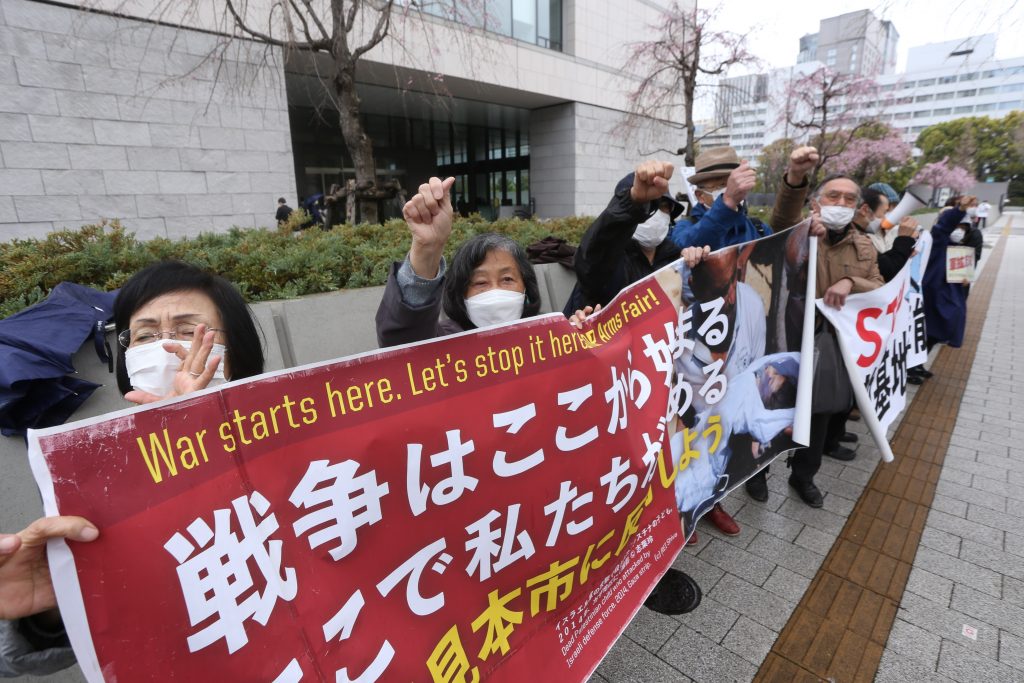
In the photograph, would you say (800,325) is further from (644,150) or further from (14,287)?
Answer: (644,150)

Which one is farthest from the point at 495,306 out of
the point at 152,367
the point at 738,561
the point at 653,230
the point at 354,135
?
the point at 354,135

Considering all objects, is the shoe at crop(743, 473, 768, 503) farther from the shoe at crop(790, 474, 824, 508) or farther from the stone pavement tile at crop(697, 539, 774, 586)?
the stone pavement tile at crop(697, 539, 774, 586)

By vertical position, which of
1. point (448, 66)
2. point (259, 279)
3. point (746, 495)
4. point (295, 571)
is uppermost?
point (448, 66)

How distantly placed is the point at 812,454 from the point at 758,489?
0.41m

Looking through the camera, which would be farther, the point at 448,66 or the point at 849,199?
the point at 448,66

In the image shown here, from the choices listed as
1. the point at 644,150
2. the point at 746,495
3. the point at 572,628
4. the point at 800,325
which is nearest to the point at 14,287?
the point at 572,628

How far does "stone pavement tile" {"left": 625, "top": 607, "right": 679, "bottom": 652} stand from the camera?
2297 mm

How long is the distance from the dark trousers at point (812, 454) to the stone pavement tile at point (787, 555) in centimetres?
60

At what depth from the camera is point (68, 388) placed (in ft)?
7.02

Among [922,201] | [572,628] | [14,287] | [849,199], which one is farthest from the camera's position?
[922,201]

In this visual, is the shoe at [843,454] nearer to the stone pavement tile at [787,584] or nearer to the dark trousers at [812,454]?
the dark trousers at [812,454]

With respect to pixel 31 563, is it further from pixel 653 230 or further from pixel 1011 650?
pixel 1011 650

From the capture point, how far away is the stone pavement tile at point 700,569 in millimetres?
2652

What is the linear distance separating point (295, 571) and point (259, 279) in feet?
9.22
